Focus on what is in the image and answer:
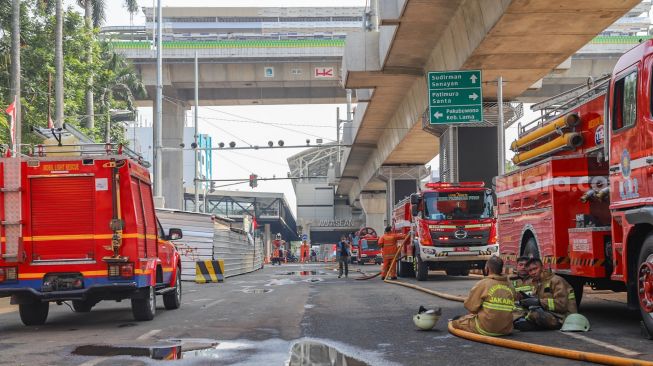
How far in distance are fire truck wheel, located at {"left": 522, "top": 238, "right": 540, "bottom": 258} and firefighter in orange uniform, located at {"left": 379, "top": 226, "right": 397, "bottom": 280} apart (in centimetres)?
1282

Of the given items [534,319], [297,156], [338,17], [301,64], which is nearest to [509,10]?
[534,319]

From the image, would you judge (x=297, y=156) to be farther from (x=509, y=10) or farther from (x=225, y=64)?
(x=509, y=10)

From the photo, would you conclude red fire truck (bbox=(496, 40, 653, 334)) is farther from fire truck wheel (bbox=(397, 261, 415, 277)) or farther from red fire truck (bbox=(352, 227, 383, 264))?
red fire truck (bbox=(352, 227, 383, 264))

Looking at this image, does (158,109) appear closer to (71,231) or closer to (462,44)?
(462,44)

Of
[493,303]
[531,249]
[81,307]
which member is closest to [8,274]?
[81,307]

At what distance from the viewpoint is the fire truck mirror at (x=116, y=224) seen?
38.8 ft

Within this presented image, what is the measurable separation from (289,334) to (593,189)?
4.67 meters

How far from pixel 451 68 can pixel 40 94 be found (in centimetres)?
1834

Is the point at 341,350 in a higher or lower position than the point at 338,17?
lower

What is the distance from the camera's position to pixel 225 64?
4712 centimetres

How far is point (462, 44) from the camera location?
21.9m

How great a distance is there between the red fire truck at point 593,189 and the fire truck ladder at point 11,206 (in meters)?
7.87

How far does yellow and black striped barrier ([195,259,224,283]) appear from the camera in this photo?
2836cm

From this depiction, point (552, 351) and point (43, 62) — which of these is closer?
point (552, 351)
